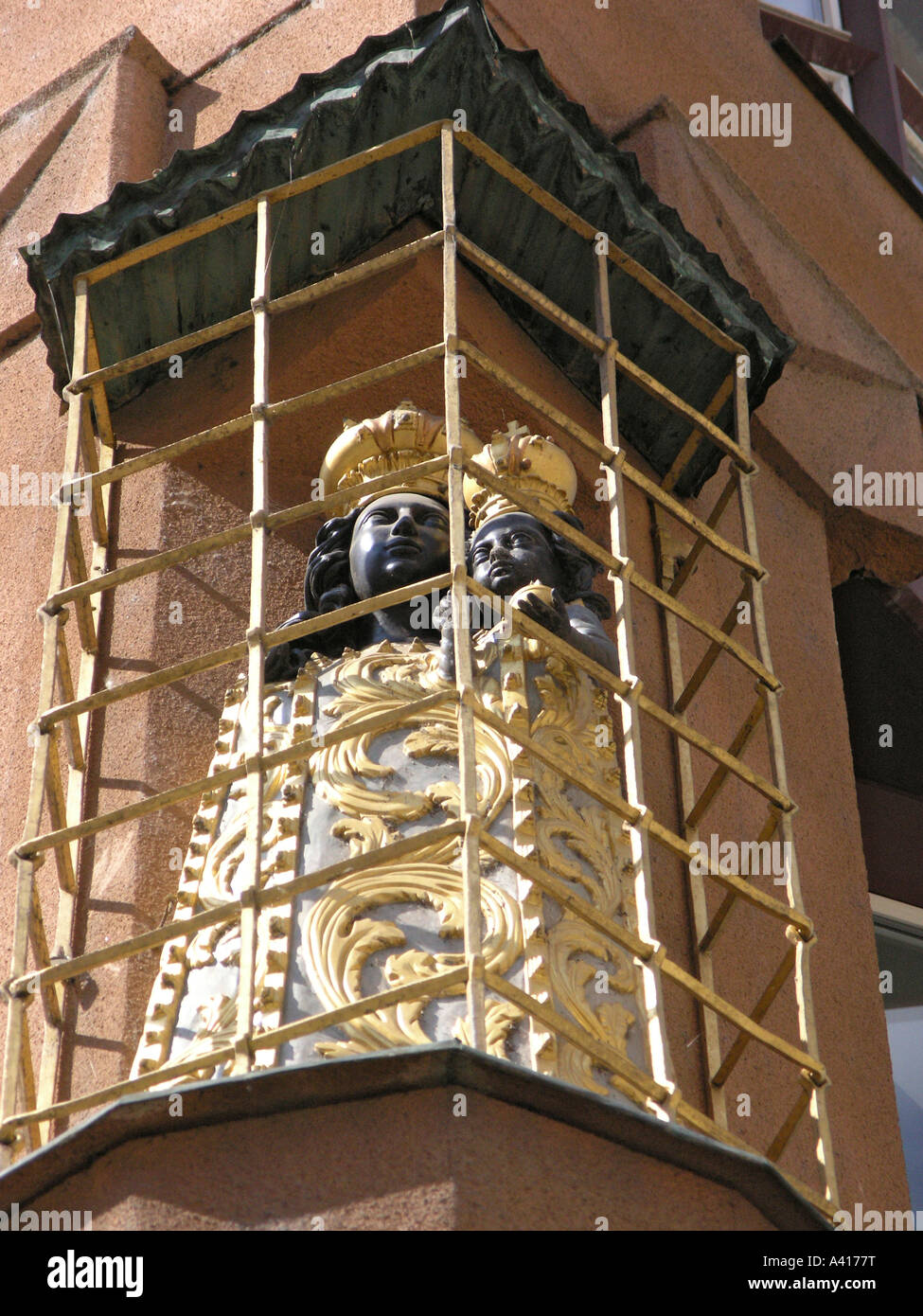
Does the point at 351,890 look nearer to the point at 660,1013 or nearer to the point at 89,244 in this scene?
the point at 660,1013

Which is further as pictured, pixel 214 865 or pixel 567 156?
pixel 567 156

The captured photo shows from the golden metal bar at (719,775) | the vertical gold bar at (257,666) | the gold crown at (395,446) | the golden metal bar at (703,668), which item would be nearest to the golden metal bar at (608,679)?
the golden metal bar at (719,775)

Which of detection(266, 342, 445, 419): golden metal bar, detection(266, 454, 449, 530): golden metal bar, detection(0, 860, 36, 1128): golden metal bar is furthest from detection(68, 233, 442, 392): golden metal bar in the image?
detection(0, 860, 36, 1128): golden metal bar

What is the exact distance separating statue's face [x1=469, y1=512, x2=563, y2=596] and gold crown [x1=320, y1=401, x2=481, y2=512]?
1.26 ft

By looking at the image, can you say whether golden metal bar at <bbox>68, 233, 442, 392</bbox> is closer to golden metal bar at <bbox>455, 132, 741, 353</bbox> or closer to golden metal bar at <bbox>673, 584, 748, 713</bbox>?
golden metal bar at <bbox>455, 132, 741, 353</bbox>

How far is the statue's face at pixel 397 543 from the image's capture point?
559 cm

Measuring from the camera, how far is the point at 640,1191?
419 centimetres

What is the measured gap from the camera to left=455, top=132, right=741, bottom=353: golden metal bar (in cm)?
575

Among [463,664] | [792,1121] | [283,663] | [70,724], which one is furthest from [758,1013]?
[70,724]

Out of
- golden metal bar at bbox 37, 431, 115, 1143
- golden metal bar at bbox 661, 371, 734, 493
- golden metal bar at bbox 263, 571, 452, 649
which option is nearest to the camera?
golden metal bar at bbox 263, 571, 452, 649
